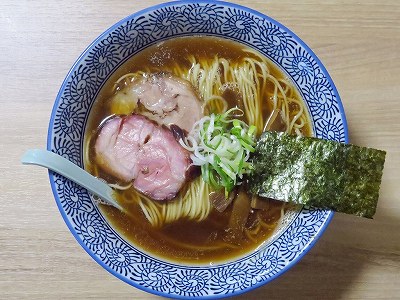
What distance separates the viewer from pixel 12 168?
6.41ft

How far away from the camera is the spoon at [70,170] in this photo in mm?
1686

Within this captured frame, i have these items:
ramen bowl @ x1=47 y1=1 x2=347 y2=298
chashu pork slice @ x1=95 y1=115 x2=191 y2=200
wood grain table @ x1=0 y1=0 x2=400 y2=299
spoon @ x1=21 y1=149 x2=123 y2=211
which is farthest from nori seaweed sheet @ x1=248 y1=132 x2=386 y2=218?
spoon @ x1=21 y1=149 x2=123 y2=211

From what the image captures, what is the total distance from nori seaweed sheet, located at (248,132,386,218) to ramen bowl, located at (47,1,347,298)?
6cm

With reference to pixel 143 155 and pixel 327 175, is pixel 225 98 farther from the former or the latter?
pixel 327 175

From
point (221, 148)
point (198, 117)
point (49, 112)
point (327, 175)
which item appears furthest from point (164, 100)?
point (327, 175)

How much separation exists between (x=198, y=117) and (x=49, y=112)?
0.55 m

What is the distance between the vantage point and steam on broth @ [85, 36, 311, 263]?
6.33 ft

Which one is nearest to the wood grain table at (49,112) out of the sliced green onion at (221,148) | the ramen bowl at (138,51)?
the ramen bowl at (138,51)

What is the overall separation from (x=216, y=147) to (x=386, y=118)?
662mm

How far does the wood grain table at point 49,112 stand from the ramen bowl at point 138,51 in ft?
0.47

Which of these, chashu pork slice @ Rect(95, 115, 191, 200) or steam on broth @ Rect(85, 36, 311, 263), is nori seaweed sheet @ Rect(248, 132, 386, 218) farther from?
chashu pork slice @ Rect(95, 115, 191, 200)

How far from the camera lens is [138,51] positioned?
1.98 meters

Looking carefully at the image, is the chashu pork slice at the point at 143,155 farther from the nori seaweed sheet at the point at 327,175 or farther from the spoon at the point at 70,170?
the nori seaweed sheet at the point at 327,175

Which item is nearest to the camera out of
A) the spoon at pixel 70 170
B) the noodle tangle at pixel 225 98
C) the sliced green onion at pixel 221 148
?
the spoon at pixel 70 170
